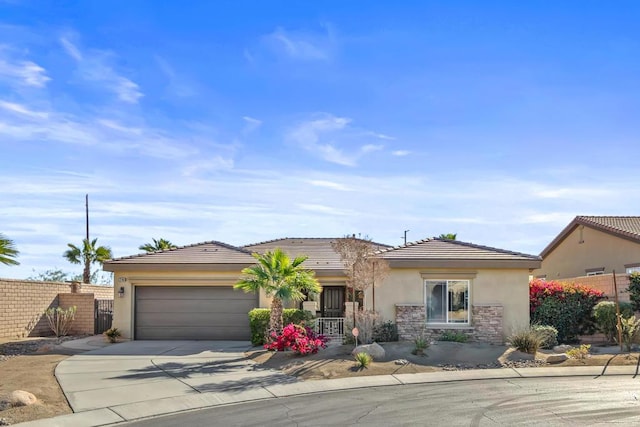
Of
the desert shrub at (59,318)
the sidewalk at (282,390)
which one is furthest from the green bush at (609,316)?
the desert shrub at (59,318)

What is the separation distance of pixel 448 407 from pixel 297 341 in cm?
719

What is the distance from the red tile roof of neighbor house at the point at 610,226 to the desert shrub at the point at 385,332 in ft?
38.8

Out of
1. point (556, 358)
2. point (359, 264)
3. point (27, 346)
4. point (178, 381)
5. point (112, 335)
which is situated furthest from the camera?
point (112, 335)

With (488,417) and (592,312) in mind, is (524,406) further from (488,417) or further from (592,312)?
(592,312)

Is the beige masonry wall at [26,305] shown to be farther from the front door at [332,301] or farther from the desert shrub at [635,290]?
the desert shrub at [635,290]

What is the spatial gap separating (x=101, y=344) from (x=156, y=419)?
12.6m

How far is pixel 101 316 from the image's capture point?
3048 centimetres

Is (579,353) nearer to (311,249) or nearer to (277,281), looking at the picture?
(277,281)

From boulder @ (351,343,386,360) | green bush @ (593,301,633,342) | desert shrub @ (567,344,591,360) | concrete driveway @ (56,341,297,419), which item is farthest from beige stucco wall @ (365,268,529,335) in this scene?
concrete driveway @ (56,341,297,419)

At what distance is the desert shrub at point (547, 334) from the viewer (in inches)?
812

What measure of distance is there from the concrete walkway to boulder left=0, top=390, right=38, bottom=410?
80 centimetres

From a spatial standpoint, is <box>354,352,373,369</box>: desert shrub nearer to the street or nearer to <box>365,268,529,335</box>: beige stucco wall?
the street

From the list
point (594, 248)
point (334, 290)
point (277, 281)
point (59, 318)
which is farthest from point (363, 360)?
point (594, 248)

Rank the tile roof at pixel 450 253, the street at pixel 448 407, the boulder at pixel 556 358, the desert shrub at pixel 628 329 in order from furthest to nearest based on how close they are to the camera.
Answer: the tile roof at pixel 450 253, the desert shrub at pixel 628 329, the boulder at pixel 556 358, the street at pixel 448 407
